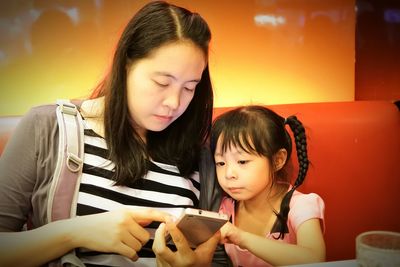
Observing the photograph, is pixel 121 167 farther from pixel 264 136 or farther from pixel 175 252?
pixel 264 136

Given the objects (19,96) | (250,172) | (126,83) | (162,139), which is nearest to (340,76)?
(250,172)

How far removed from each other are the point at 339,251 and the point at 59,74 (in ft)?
3.29

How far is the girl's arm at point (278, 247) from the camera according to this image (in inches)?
42.5

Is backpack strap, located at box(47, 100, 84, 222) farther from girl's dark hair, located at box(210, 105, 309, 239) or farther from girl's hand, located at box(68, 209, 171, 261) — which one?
girl's dark hair, located at box(210, 105, 309, 239)

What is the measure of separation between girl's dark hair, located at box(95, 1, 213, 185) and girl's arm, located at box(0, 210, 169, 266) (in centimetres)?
13

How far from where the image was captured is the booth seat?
4.49 feet

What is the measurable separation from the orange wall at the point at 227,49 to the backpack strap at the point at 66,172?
0.16 m

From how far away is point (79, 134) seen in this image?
3.43ft

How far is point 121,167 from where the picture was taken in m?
1.07

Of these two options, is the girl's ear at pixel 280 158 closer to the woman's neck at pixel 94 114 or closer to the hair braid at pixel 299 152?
the hair braid at pixel 299 152

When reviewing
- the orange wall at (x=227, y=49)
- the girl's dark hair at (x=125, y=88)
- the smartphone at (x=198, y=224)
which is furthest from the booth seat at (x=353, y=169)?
the smartphone at (x=198, y=224)

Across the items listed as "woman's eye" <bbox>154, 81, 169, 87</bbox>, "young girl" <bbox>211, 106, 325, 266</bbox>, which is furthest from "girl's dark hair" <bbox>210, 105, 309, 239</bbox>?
"woman's eye" <bbox>154, 81, 169, 87</bbox>

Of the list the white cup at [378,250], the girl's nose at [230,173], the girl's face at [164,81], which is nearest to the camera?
the white cup at [378,250]

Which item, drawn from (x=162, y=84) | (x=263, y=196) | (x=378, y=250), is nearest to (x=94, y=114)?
(x=162, y=84)
